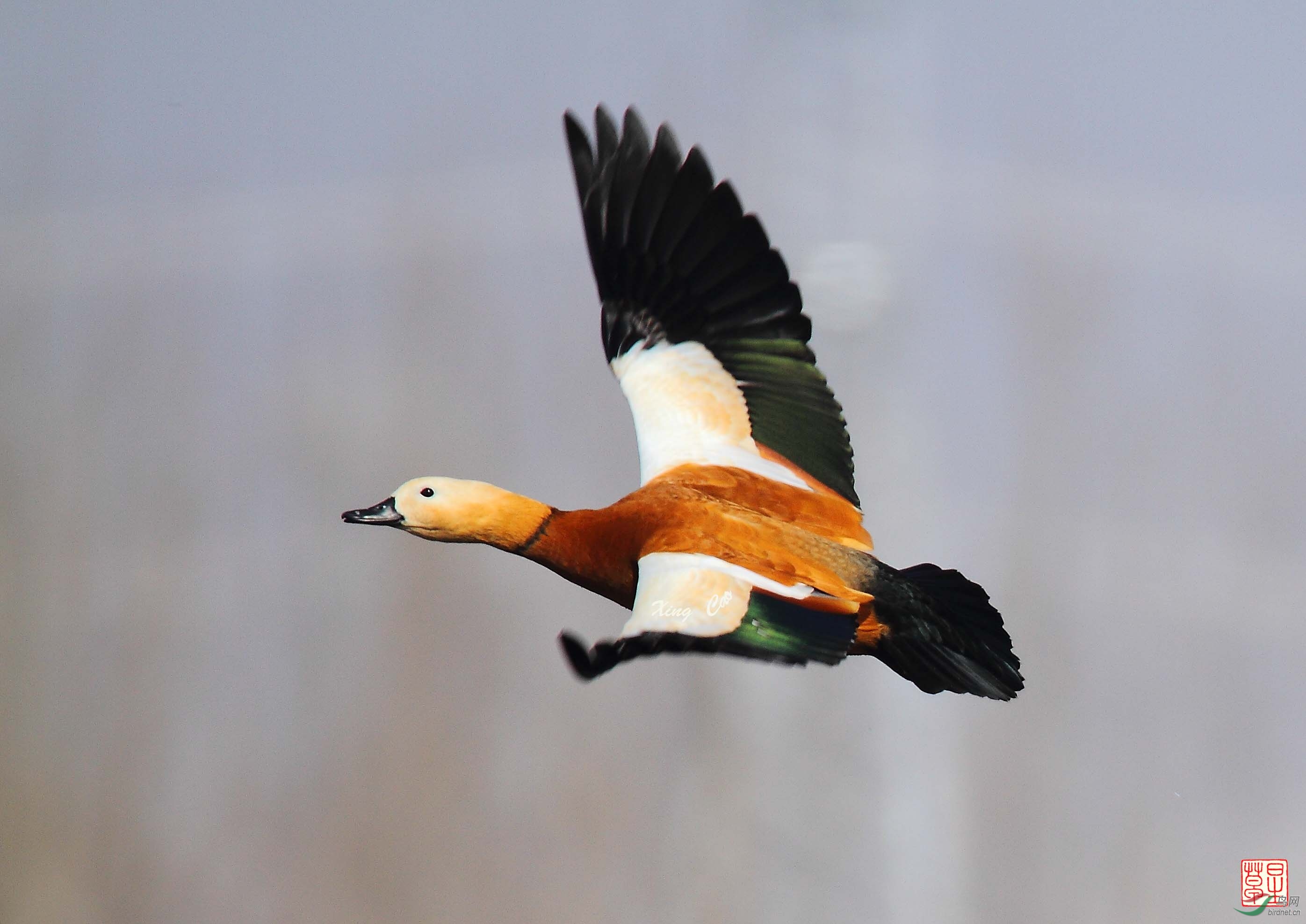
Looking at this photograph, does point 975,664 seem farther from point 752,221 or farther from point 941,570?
point 752,221

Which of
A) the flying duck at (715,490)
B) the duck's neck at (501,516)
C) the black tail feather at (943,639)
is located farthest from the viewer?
the duck's neck at (501,516)

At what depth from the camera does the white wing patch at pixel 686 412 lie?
8.23ft

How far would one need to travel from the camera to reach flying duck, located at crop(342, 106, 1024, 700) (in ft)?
6.50

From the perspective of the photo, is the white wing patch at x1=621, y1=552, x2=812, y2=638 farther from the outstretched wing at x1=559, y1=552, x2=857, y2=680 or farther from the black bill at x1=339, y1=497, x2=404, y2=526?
the black bill at x1=339, y1=497, x2=404, y2=526

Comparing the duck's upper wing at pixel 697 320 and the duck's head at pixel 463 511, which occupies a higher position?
the duck's upper wing at pixel 697 320

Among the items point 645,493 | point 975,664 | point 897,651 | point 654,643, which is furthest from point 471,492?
point 975,664

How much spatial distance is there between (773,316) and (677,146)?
0.43 meters

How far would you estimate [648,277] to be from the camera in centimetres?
263

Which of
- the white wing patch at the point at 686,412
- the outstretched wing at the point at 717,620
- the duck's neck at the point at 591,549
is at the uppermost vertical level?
the white wing patch at the point at 686,412

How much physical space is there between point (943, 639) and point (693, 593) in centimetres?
57
